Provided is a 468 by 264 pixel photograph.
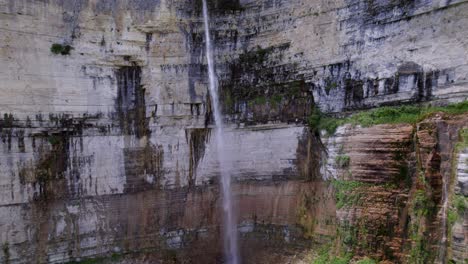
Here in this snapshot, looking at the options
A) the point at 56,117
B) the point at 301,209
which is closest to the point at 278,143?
the point at 301,209

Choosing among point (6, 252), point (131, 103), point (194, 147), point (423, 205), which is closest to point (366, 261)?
point (423, 205)

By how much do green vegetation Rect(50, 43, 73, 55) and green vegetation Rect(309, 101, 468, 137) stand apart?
36.8 feet

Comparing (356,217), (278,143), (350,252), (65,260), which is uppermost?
(278,143)

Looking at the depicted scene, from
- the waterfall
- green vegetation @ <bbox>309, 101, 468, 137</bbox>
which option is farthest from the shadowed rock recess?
the waterfall

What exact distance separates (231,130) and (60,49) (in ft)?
28.4

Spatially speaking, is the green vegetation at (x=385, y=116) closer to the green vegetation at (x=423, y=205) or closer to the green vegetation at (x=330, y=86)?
the green vegetation at (x=330, y=86)

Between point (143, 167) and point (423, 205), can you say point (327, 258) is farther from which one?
point (143, 167)

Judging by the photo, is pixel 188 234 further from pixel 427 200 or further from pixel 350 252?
pixel 427 200

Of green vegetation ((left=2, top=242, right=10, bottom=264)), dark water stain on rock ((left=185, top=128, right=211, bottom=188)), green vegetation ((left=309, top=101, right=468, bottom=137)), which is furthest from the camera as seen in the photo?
dark water stain on rock ((left=185, top=128, right=211, bottom=188))

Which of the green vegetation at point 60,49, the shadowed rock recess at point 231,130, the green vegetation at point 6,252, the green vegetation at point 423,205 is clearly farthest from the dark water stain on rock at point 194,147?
the green vegetation at point 423,205

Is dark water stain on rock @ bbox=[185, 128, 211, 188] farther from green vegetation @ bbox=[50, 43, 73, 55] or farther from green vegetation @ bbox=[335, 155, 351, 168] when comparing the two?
green vegetation @ bbox=[335, 155, 351, 168]

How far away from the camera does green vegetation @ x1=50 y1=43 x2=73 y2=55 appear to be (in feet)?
55.5

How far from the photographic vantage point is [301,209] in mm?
17594

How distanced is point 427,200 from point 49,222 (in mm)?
14776
